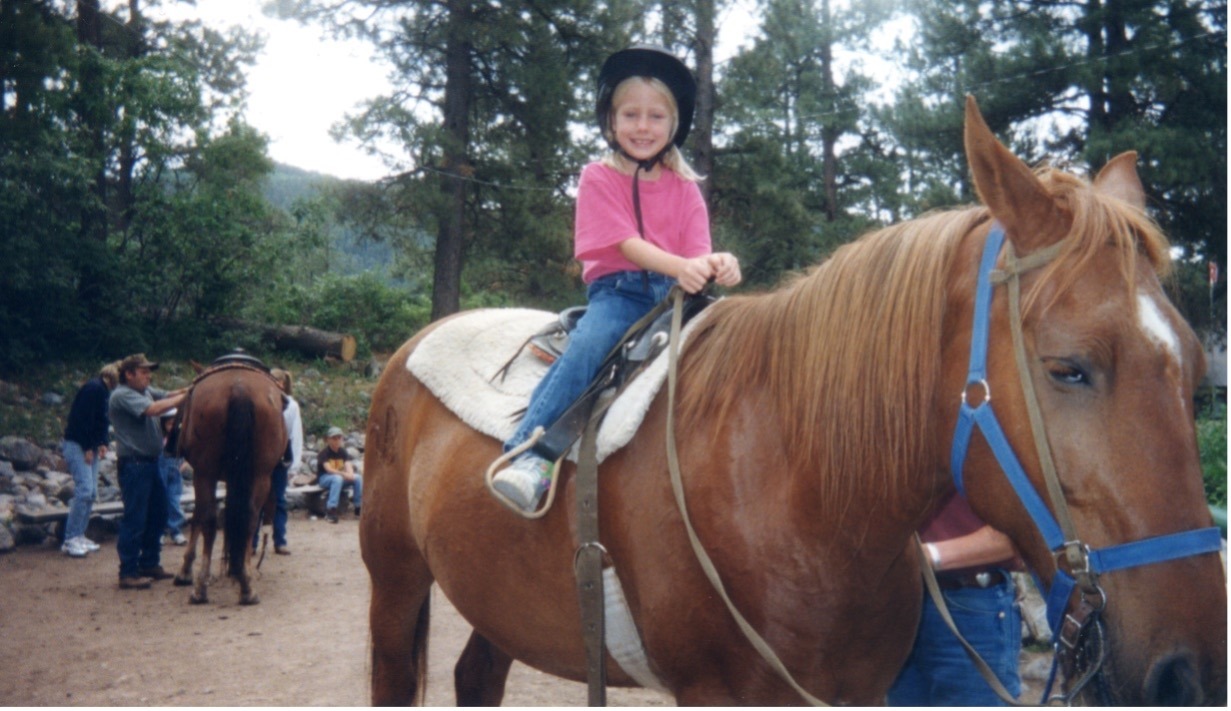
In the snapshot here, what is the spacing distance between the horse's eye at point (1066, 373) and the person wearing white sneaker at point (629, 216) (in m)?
0.85

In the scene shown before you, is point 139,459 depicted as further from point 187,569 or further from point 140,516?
point 187,569

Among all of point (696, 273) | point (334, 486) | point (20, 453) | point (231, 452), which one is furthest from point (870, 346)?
point (20, 453)

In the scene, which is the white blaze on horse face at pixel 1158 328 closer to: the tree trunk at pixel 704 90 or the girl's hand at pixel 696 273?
the girl's hand at pixel 696 273

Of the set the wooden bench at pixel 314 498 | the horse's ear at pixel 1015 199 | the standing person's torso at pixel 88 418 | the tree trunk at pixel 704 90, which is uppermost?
the tree trunk at pixel 704 90

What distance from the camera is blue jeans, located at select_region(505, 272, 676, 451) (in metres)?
2.25

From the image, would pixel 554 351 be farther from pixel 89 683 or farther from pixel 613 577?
pixel 89 683

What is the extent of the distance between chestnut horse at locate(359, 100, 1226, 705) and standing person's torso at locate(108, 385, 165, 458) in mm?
6415

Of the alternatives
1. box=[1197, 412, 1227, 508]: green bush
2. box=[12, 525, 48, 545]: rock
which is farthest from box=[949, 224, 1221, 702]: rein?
box=[12, 525, 48, 545]: rock

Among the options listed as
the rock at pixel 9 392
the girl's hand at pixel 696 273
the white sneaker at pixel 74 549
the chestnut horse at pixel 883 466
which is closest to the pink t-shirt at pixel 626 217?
the girl's hand at pixel 696 273

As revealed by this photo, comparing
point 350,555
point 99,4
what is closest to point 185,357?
point 99,4

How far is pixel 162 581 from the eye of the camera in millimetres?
7746

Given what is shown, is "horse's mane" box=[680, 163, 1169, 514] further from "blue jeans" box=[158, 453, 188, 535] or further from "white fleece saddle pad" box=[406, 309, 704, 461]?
"blue jeans" box=[158, 453, 188, 535]

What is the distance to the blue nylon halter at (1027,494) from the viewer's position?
54.4 inches

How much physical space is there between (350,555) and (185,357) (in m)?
8.05
